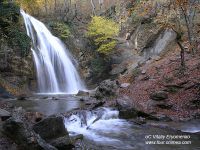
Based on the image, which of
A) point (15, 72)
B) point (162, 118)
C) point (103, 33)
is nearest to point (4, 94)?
point (15, 72)

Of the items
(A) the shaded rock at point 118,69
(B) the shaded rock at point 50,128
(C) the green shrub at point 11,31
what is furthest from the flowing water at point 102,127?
(A) the shaded rock at point 118,69

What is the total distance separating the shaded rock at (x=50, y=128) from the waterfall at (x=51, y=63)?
51.9 ft

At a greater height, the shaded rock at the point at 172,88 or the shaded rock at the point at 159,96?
the shaded rock at the point at 172,88

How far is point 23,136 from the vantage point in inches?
294

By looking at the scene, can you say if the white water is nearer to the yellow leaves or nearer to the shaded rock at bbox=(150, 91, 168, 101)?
the shaded rock at bbox=(150, 91, 168, 101)

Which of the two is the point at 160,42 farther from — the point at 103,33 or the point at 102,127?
the point at 102,127

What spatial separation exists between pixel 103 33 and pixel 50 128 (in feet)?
74.7

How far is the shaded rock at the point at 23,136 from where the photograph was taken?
730 cm

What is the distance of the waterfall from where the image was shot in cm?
2489

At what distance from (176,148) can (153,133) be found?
1.94m

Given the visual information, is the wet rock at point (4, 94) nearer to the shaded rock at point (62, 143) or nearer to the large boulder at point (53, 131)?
the large boulder at point (53, 131)

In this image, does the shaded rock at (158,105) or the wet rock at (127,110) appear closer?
the wet rock at (127,110)

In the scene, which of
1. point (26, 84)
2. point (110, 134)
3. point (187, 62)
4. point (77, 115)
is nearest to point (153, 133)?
point (110, 134)

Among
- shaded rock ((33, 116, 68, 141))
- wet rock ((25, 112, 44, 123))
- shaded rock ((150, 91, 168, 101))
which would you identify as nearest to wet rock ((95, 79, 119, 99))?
shaded rock ((150, 91, 168, 101))
